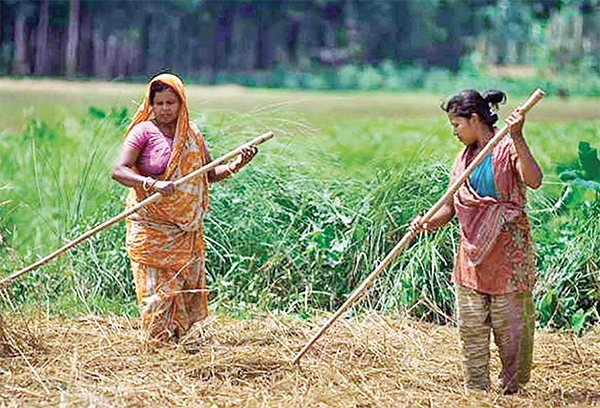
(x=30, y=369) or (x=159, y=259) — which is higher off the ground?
(x=159, y=259)

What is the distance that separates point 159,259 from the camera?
5.59 metres

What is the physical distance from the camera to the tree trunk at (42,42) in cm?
3806

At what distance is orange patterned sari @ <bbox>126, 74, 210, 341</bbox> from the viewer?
5539 mm

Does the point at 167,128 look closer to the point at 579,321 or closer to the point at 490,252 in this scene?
the point at 490,252

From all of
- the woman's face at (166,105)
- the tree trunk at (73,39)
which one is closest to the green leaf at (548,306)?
the woman's face at (166,105)

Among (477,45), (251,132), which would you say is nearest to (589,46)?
(477,45)

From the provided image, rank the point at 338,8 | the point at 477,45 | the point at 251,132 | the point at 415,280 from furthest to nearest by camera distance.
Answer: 1. the point at 477,45
2. the point at 338,8
3. the point at 251,132
4. the point at 415,280

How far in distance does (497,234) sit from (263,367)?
1.15 m

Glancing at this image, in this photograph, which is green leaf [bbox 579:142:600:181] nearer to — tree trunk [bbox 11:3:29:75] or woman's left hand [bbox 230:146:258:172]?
woman's left hand [bbox 230:146:258:172]

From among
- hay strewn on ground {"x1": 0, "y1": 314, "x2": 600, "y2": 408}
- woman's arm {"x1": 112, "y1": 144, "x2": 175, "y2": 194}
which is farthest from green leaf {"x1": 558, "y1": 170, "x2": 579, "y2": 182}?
woman's arm {"x1": 112, "y1": 144, "x2": 175, "y2": 194}

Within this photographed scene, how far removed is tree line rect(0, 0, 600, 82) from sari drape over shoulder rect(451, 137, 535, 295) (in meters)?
34.2

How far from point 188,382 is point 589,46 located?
140ft

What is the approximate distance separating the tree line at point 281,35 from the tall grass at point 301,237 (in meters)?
31.4

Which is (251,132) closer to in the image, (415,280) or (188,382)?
(415,280)
